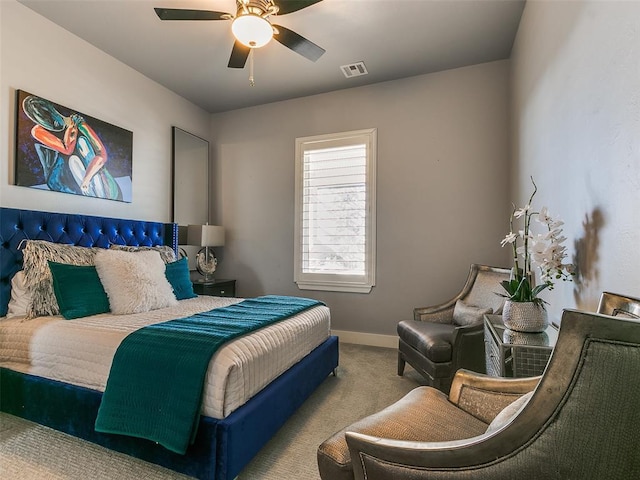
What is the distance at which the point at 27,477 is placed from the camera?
157 centimetres

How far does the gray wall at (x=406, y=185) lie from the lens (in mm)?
3318

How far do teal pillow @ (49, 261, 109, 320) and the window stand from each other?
216 centimetres

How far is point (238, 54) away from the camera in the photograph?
2525mm

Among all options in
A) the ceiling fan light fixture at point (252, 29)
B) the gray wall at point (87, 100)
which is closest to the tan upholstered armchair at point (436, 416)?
the ceiling fan light fixture at point (252, 29)

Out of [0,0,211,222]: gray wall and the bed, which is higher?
[0,0,211,222]: gray wall

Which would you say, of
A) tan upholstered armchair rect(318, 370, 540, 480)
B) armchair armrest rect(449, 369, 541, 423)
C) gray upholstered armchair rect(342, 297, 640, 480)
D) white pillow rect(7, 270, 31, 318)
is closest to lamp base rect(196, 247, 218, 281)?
white pillow rect(7, 270, 31, 318)

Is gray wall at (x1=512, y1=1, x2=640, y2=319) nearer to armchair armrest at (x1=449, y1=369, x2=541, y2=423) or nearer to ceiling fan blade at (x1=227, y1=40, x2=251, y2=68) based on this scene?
armchair armrest at (x1=449, y1=369, x2=541, y2=423)

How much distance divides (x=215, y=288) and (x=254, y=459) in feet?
7.52

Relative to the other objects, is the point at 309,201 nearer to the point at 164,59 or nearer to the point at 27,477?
the point at 164,59

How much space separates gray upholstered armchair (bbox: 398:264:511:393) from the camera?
7.47 feet

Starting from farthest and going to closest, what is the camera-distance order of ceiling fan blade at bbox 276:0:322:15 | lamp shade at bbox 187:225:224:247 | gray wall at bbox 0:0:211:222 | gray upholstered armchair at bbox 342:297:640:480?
A: lamp shade at bbox 187:225:224:247, gray wall at bbox 0:0:211:222, ceiling fan blade at bbox 276:0:322:15, gray upholstered armchair at bbox 342:297:640:480

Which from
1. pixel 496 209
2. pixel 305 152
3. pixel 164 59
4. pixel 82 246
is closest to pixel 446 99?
pixel 496 209

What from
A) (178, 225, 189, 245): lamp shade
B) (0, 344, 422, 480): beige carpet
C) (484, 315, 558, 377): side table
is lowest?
(0, 344, 422, 480): beige carpet

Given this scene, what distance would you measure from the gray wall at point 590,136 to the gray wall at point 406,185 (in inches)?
43.1
